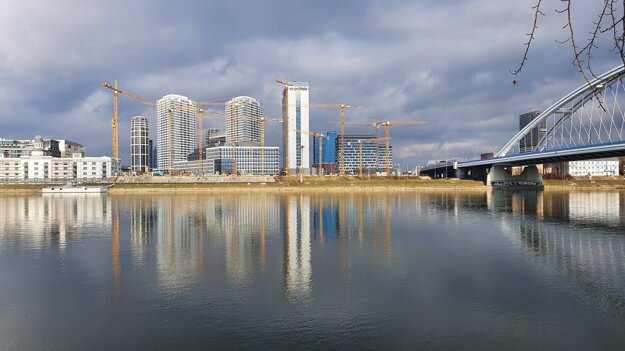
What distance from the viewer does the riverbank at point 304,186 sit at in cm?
10794

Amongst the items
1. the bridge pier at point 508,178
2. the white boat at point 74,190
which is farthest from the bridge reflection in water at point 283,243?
the bridge pier at point 508,178

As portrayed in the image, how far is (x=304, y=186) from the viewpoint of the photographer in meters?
116

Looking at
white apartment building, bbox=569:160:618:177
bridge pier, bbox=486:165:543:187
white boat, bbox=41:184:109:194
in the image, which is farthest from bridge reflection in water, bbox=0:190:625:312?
white apartment building, bbox=569:160:618:177

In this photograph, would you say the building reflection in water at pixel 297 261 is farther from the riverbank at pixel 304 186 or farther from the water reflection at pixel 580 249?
the riverbank at pixel 304 186

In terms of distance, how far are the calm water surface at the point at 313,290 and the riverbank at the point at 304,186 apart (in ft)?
249

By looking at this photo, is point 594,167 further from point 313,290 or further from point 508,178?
point 313,290

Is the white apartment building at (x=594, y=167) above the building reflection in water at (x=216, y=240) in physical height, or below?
above

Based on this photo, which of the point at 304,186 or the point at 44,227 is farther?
the point at 304,186

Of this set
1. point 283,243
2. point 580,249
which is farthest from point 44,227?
point 580,249

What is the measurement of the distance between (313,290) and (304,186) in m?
98.4

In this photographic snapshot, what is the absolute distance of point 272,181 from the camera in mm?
129750

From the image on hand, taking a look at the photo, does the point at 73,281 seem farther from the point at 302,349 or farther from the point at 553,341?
the point at 553,341

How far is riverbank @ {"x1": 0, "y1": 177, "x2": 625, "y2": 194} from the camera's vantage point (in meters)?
108

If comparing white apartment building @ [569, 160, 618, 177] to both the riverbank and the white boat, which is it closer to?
the riverbank
